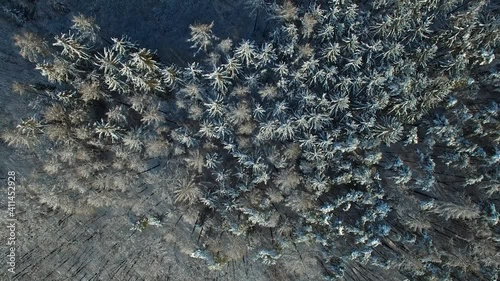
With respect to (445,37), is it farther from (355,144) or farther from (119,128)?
(119,128)

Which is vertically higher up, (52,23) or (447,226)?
(52,23)

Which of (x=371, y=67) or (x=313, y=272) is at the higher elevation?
(x=371, y=67)

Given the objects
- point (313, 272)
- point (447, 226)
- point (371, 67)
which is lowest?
point (313, 272)

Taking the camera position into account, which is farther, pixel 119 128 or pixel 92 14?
pixel 92 14

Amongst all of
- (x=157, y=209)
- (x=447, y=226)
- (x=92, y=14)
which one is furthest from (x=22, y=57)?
(x=447, y=226)

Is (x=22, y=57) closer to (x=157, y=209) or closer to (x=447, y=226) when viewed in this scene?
(x=157, y=209)

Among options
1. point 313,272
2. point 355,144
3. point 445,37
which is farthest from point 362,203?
point 445,37

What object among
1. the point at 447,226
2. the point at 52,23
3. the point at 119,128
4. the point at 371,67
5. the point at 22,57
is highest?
the point at 371,67

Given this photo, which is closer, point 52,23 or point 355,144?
point 355,144
